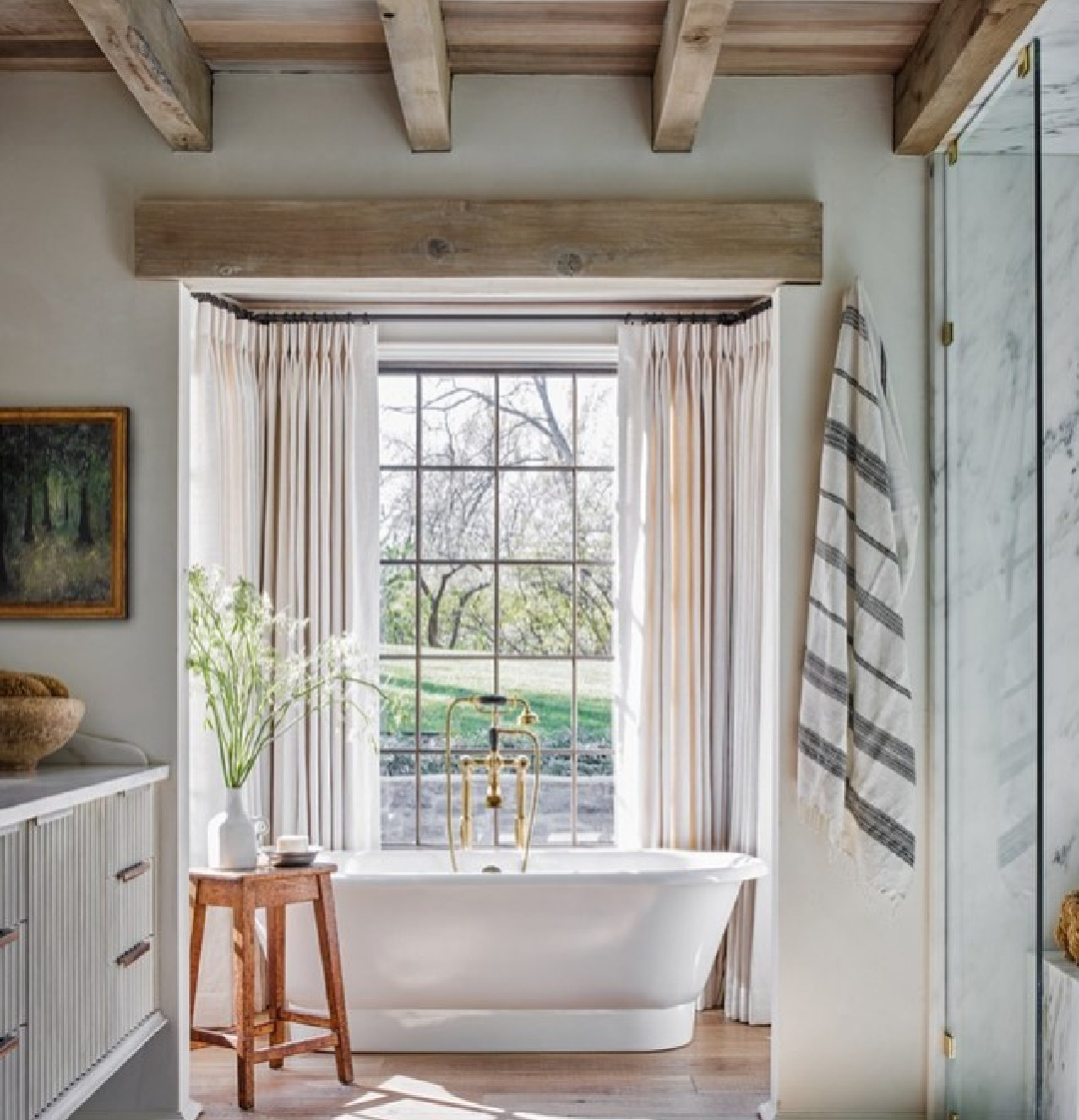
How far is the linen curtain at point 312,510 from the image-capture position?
4801mm

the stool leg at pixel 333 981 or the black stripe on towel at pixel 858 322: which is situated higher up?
the black stripe on towel at pixel 858 322

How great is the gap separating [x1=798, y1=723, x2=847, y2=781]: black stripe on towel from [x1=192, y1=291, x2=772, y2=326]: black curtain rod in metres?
1.78

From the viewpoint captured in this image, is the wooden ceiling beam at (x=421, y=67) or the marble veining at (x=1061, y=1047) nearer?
the wooden ceiling beam at (x=421, y=67)

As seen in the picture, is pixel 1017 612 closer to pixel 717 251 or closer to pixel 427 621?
pixel 717 251

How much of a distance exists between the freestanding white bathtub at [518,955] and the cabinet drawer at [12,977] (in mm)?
1498

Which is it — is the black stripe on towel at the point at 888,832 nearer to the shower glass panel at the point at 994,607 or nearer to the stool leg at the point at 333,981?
the shower glass panel at the point at 994,607

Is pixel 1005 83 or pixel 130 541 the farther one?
pixel 130 541

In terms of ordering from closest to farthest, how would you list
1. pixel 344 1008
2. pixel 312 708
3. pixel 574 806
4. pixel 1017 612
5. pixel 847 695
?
1. pixel 1017 612
2. pixel 847 695
3. pixel 344 1008
4. pixel 312 708
5. pixel 574 806

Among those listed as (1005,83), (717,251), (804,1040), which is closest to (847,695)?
(804,1040)

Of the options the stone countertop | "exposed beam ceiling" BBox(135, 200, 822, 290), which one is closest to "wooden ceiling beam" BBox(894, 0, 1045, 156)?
"exposed beam ceiling" BBox(135, 200, 822, 290)

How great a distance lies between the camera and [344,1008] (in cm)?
409

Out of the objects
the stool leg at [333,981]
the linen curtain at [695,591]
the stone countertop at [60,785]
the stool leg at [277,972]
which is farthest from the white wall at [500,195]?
the linen curtain at [695,591]

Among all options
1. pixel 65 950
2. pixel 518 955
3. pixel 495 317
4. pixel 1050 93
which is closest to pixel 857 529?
pixel 1050 93

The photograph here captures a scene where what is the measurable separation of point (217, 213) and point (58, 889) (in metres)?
1.73
